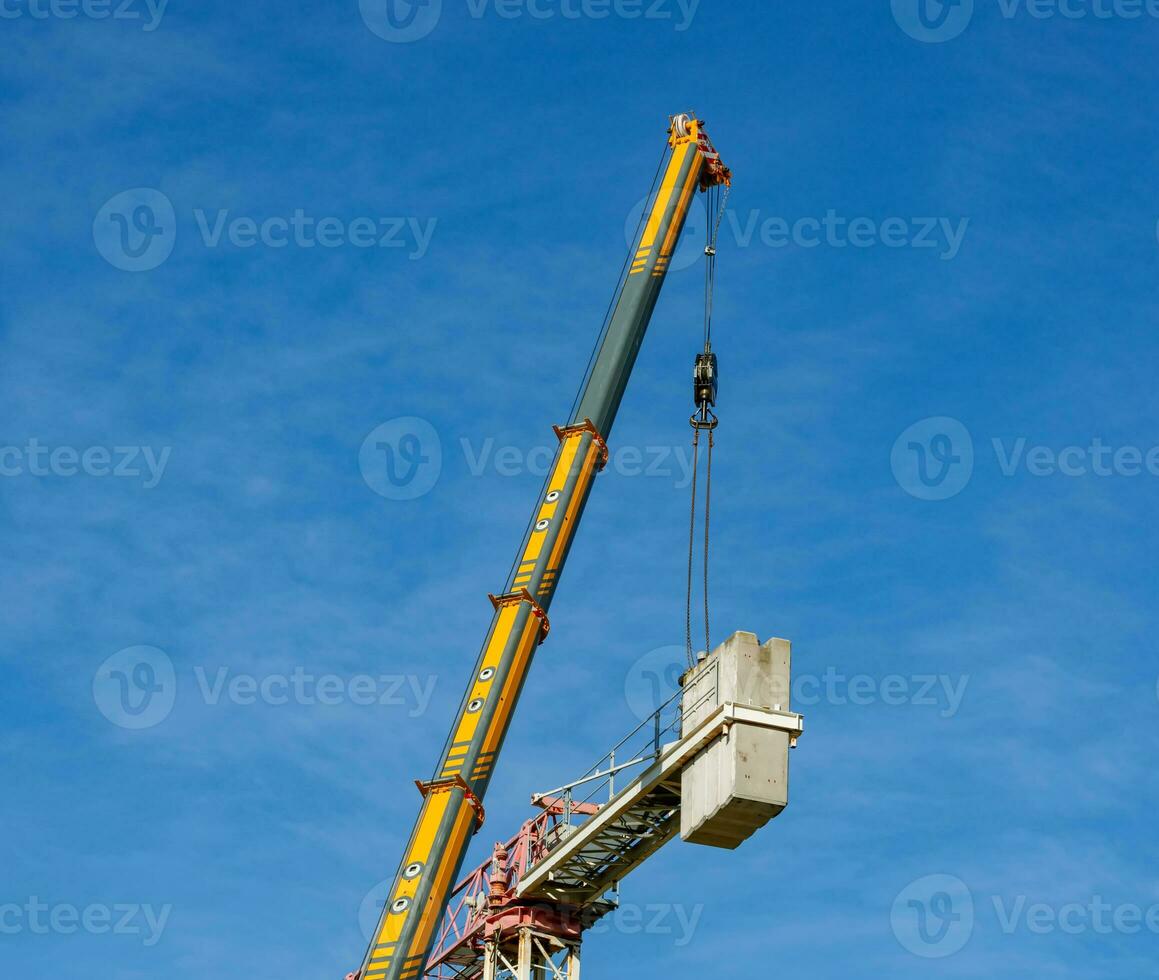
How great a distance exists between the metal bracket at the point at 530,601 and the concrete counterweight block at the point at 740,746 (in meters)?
5.89

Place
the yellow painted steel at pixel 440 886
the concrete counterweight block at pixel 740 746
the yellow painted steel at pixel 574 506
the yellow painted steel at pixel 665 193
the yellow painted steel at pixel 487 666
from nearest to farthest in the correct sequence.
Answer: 1. the concrete counterweight block at pixel 740 746
2. the yellow painted steel at pixel 440 886
3. the yellow painted steel at pixel 487 666
4. the yellow painted steel at pixel 574 506
5. the yellow painted steel at pixel 665 193

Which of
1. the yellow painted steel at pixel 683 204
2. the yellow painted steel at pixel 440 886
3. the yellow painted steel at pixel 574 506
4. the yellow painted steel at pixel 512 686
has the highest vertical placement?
the yellow painted steel at pixel 683 204

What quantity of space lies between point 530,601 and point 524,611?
0.34m

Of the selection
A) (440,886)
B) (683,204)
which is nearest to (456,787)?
(440,886)

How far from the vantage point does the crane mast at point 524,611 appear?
62.0 meters

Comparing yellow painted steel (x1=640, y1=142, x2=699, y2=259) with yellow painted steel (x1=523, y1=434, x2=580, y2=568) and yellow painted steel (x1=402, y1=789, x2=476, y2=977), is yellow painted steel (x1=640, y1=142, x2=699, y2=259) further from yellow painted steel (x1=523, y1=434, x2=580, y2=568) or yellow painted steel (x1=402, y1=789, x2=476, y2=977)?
yellow painted steel (x1=402, y1=789, x2=476, y2=977)

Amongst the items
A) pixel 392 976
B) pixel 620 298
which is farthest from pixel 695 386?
pixel 392 976

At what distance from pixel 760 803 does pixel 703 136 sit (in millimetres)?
26335

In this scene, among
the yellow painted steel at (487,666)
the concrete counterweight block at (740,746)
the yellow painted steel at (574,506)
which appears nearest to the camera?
the concrete counterweight block at (740,746)

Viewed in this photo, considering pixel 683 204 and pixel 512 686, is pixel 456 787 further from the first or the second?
pixel 683 204

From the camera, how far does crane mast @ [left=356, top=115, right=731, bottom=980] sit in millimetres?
62031

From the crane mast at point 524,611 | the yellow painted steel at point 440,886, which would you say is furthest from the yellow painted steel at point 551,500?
the yellow painted steel at point 440,886

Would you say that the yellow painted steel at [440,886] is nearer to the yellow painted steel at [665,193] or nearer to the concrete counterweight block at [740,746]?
the concrete counterweight block at [740,746]

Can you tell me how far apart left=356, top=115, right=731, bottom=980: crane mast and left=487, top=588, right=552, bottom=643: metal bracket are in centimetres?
3
